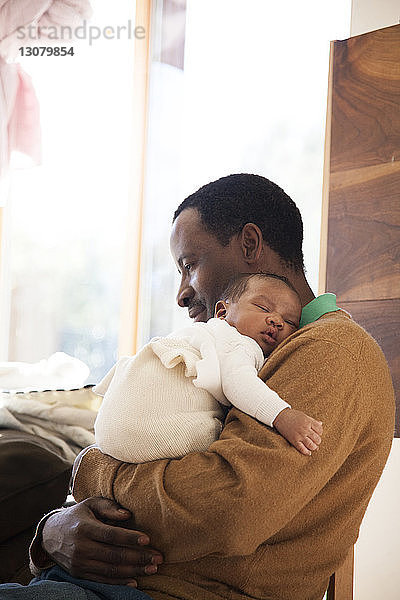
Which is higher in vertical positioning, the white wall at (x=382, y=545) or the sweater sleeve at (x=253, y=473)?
the sweater sleeve at (x=253, y=473)

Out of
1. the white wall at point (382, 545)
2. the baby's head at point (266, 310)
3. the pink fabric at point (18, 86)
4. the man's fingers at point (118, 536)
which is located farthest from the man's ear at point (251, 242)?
A: the pink fabric at point (18, 86)

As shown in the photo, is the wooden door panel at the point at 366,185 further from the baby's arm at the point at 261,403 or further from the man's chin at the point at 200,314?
the baby's arm at the point at 261,403

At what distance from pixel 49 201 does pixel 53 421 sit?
1.41 meters

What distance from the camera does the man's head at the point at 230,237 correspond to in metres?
1.49

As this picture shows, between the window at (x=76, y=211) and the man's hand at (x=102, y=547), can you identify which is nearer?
the man's hand at (x=102, y=547)

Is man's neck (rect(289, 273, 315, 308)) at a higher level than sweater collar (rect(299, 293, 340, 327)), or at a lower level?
higher

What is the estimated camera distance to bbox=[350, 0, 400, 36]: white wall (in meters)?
2.34

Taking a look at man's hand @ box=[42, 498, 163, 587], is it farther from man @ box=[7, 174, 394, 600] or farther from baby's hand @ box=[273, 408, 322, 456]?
baby's hand @ box=[273, 408, 322, 456]

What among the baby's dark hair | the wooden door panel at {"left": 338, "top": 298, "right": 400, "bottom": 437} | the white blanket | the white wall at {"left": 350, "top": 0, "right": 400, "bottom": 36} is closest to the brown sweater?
the baby's dark hair

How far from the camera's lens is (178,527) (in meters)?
1.06

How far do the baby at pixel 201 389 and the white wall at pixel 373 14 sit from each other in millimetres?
1410

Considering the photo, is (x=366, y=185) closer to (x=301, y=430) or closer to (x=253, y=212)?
(x=253, y=212)

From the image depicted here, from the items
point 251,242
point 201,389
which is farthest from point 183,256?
point 201,389

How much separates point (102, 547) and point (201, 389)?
29 cm
